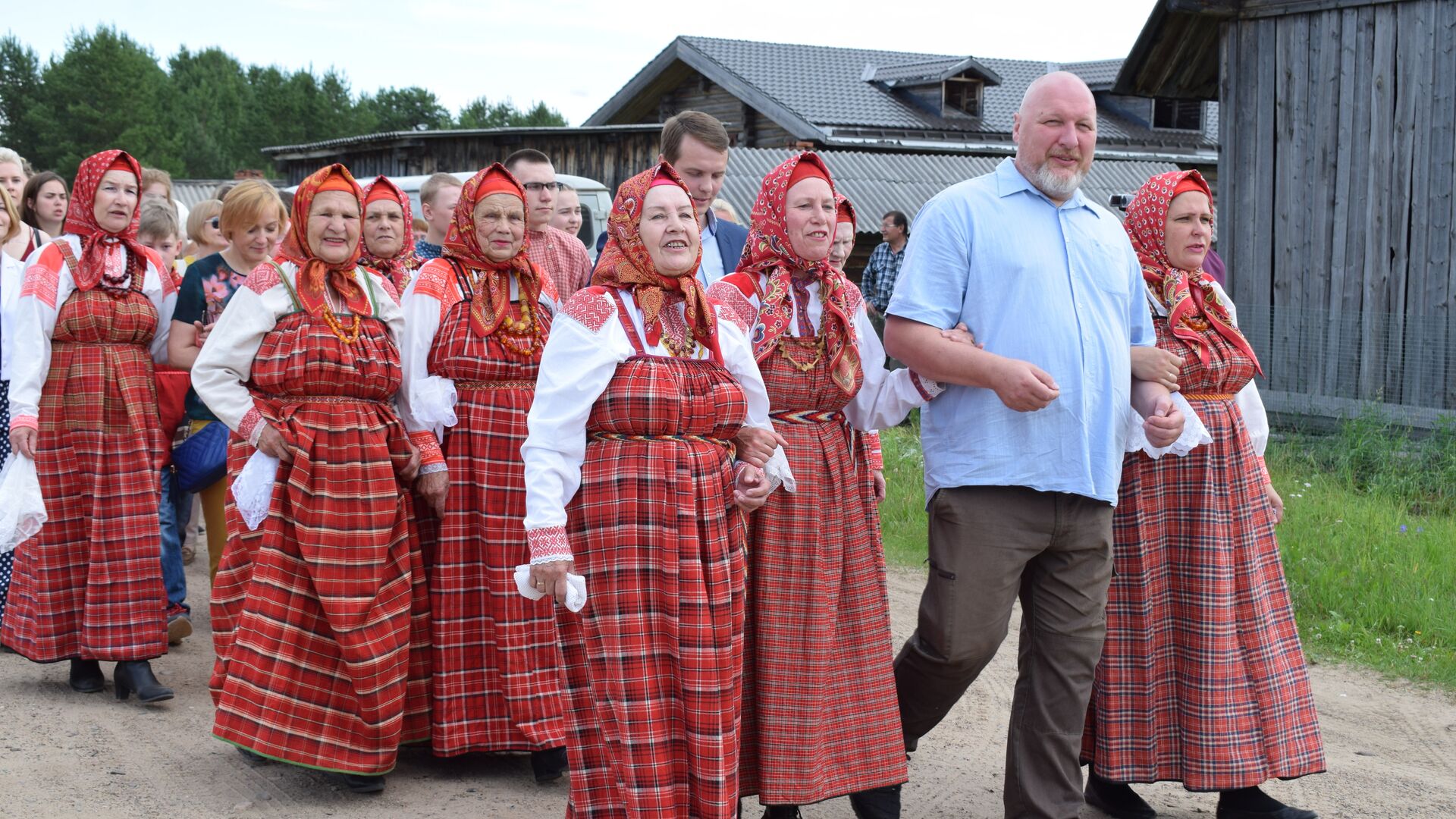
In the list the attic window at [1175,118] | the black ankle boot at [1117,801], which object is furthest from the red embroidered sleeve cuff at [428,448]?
the attic window at [1175,118]

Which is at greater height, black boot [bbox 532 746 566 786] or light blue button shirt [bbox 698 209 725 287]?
light blue button shirt [bbox 698 209 725 287]

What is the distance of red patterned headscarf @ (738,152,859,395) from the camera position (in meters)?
4.02

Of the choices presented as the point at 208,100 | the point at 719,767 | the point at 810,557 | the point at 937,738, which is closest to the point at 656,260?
the point at 810,557

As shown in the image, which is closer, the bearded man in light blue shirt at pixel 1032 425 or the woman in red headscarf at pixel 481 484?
the bearded man in light blue shirt at pixel 1032 425

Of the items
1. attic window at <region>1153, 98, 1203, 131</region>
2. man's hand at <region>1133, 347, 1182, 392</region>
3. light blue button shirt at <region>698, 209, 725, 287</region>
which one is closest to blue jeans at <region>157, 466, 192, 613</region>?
light blue button shirt at <region>698, 209, 725, 287</region>

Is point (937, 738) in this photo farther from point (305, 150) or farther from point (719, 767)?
point (305, 150)

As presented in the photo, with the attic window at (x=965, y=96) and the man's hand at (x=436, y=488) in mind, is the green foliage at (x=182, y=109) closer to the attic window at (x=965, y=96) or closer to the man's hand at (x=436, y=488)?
the attic window at (x=965, y=96)

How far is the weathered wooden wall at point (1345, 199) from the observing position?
32.0ft

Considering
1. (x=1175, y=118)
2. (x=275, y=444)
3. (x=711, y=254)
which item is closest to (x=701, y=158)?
(x=711, y=254)

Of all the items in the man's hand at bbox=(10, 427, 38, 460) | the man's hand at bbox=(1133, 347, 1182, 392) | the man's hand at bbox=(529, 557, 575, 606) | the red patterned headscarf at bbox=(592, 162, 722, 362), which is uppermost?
the red patterned headscarf at bbox=(592, 162, 722, 362)

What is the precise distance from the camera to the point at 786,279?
4.05 metres

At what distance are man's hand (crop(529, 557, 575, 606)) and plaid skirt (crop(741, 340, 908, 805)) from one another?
696 millimetres

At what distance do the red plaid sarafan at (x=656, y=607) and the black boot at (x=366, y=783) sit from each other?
1157 mm

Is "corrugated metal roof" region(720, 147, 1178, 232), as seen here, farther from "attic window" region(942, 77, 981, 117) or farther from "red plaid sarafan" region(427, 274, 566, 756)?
"red plaid sarafan" region(427, 274, 566, 756)
